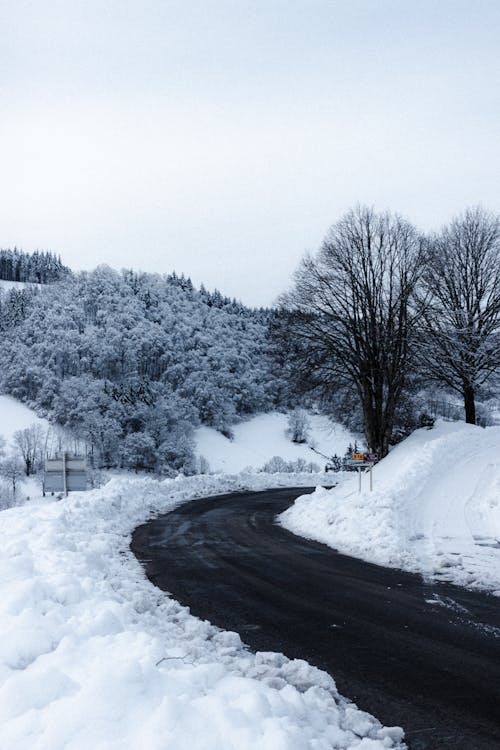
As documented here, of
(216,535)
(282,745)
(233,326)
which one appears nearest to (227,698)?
(282,745)

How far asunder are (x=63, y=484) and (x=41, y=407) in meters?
78.9

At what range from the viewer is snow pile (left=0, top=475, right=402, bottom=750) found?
3668 mm

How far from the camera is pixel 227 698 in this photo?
165 inches

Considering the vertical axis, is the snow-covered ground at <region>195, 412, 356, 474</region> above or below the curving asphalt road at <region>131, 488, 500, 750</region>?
below

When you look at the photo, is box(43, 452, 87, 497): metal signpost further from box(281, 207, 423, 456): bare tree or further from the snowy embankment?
box(281, 207, 423, 456): bare tree

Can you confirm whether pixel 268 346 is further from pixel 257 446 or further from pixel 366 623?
pixel 257 446

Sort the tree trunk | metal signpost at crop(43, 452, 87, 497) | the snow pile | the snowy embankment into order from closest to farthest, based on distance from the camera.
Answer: the snow pile, the snowy embankment, metal signpost at crop(43, 452, 87, 497), the tree trunk

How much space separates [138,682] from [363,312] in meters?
21.0

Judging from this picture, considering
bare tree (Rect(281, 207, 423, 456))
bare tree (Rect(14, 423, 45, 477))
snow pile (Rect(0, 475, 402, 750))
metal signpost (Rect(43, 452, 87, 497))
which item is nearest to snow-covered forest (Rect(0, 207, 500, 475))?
bare tree (Rect(281, 207, 423, 456))

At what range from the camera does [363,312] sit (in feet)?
78.2

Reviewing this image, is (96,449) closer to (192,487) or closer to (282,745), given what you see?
(192,487)

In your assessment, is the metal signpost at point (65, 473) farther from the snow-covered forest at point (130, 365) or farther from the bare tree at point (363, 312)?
the snow-covered forest at point (130, 365)

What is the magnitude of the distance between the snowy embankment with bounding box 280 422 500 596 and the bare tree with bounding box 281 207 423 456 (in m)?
2.90

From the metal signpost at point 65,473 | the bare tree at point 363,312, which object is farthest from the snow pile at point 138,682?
the bare tree at point 363,312
